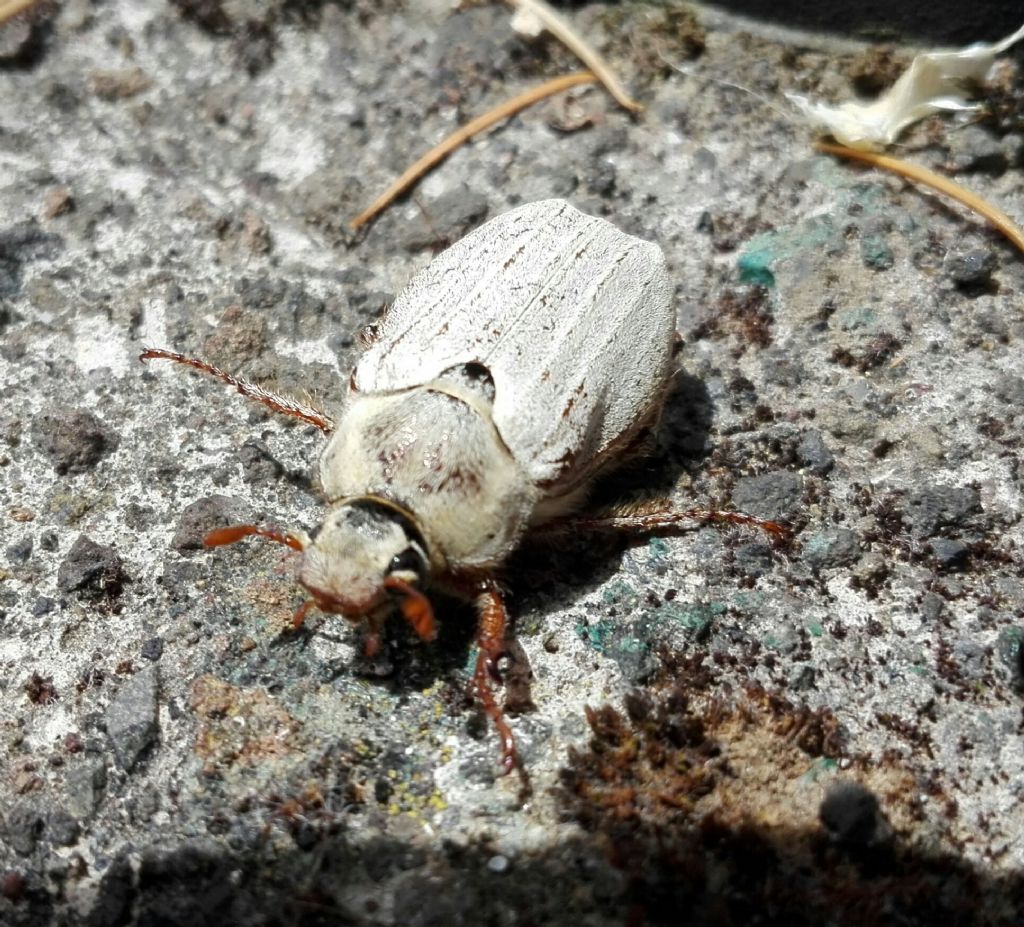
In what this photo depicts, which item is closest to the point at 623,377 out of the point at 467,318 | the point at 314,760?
the point at 467,318

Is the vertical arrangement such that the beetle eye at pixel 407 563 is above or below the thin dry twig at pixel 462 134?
below

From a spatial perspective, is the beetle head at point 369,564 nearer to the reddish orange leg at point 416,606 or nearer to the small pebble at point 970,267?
the reddish orange leg at point 416,606

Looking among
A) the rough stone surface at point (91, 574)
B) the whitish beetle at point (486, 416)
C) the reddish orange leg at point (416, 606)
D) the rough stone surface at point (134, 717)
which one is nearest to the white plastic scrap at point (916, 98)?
the whitish beetle at point (486, 416)

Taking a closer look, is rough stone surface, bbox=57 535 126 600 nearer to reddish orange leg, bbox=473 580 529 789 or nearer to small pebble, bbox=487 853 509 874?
reddish orange leg, bbox=473 580 529 789

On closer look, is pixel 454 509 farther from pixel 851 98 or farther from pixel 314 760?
pixel 851 98

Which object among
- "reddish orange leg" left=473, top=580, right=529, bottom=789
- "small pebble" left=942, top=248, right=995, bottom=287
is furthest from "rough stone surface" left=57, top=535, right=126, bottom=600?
"small pebble" left=942, top=248, right=995, bottom=287

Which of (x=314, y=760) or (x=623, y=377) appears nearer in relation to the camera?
(x=314, y=760)
